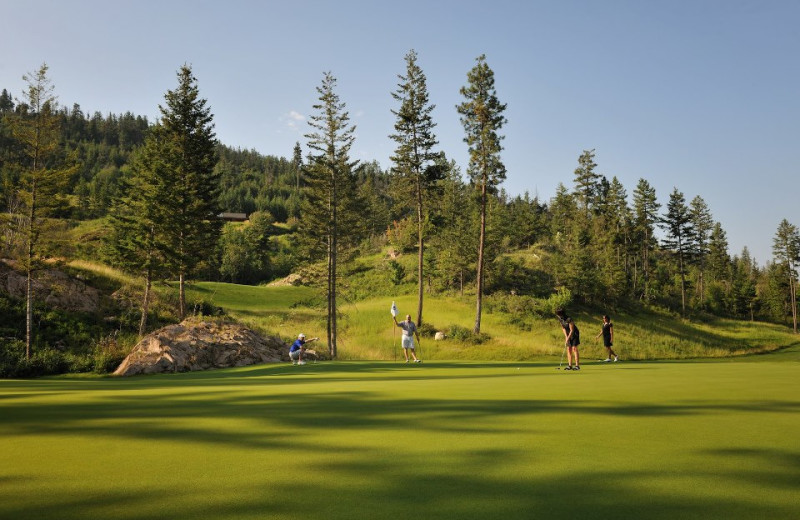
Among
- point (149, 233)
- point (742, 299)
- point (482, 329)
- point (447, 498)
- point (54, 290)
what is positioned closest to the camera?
point (447, 498)

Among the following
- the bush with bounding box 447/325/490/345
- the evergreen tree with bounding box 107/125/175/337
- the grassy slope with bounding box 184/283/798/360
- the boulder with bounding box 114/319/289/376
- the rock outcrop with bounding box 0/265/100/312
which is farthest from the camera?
the bush with bounding box 447/325/490/345

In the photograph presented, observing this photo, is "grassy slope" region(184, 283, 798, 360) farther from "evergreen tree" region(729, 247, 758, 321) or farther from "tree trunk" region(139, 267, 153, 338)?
"evergreen tree" region(729, 247, 758, 321)

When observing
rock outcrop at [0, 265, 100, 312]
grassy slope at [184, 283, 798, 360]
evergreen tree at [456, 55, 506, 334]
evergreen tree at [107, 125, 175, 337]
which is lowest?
grassy slope at [184, 283, 798, 360]

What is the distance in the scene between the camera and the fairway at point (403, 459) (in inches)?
130

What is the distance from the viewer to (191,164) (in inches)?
1689

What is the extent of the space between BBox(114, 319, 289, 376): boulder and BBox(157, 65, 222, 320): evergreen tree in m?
12.2

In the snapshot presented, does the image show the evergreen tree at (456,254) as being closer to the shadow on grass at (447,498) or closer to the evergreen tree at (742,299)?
the shadow on grass at (447,498)

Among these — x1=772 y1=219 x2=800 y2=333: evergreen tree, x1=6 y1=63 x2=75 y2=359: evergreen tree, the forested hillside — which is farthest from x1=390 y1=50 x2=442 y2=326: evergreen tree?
x1=772 y1=219 x2=800 y2=333: evergreen tree

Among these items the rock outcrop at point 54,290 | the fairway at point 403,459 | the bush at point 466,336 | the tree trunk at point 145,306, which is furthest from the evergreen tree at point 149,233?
the fairway at point 403,459

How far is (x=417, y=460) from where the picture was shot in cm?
446

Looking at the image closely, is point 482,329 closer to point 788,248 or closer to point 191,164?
point 191,164

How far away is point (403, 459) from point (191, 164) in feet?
146

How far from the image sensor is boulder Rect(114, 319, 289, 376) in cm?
2288

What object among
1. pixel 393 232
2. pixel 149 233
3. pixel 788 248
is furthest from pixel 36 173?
pixel 788 248
